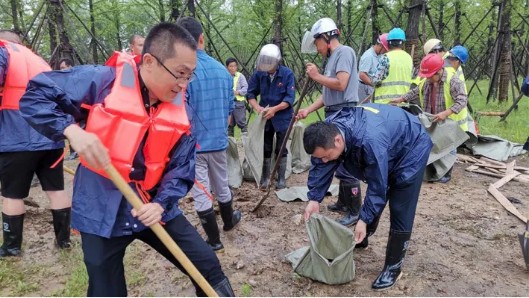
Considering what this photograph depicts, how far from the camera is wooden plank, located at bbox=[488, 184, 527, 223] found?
4071mm

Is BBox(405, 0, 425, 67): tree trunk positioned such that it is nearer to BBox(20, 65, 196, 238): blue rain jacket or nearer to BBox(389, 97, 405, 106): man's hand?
BBox(389, 97, 405, 106): man's hand

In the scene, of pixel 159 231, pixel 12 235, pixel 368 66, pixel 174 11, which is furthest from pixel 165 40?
pixel 174 11

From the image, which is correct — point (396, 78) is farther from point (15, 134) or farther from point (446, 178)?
point (15, 134)

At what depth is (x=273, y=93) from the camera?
15.6 ft

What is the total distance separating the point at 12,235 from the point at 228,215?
177 cm

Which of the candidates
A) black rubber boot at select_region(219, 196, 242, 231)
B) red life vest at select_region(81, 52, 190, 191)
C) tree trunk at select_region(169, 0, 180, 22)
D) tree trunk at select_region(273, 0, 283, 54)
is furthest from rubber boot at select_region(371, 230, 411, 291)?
tree trunk at select_region(273, 0, 283, 54)

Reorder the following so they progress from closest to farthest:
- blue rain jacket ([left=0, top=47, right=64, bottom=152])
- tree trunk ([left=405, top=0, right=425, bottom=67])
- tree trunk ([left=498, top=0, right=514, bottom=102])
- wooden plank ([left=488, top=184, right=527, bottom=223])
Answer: blue rain jacket ([left=0, top=47, right=64, bottom=152]), wooden plank ([left=488, top=184, right=527, bottom=223]), tree trunk ([left=405, top=0, right=425, bottom=67]), tree trunk ([left=498, top=0, right=514, bottom=102])

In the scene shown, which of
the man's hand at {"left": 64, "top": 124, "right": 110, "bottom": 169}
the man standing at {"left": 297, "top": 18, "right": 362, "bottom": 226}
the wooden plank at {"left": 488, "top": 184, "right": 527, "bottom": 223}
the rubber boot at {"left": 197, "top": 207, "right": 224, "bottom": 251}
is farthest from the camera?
the wooden plank at {"left": 488, "top": 184, "right": 527, "bottom": 223}

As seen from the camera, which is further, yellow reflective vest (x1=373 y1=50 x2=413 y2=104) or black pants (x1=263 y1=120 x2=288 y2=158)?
yellow reflective vest (x1=373 y1=50 x2=413 y2=104)

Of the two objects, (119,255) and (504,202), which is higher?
(119,255)

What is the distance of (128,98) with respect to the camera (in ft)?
5.49

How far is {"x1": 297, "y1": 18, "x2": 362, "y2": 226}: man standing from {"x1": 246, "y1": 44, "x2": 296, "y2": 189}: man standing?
0.62 metres

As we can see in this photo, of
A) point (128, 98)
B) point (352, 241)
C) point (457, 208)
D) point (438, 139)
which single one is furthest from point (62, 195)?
point (438, 139)

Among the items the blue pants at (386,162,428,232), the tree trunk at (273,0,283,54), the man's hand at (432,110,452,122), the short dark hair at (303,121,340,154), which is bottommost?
the blue pants at (386,162,428,232)
